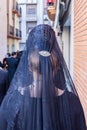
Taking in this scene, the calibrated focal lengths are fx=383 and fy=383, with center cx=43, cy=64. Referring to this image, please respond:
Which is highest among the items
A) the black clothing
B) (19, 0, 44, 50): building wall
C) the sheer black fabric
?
(19, 0, 44, 50): building wall

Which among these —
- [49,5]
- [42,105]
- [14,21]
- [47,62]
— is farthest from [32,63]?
[14,21]

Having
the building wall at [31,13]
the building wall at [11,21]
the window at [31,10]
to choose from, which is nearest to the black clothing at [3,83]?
the building wall at [11,21]

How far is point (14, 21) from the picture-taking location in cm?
4069

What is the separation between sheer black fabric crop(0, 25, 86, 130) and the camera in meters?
2.17

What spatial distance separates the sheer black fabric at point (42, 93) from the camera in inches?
85.5

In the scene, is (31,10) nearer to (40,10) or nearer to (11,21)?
(40,10)

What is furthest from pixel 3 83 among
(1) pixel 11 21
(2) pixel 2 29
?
(1) pixel 11 21

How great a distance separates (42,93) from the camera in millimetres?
2193

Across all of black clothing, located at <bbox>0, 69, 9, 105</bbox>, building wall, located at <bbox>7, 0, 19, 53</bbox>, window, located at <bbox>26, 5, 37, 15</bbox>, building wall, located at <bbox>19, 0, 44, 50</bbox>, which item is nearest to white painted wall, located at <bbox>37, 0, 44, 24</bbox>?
building wall, located at <bbox>19, 0, 44, 50</bbox>

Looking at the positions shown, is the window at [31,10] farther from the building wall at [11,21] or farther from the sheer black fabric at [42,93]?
the sheer black fabric at [42,93]

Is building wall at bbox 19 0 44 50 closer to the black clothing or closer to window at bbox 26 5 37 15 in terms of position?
window at bbox 26 5 37 15

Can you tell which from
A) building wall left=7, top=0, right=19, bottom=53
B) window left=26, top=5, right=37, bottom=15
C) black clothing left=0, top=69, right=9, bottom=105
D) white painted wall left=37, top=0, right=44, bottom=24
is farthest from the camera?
window left=26, top=5, right=37, bottom=15

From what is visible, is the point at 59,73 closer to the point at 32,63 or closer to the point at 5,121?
the point at 32,63

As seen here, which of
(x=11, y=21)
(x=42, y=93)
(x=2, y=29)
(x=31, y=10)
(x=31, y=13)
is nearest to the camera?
(x=42, y=93)
